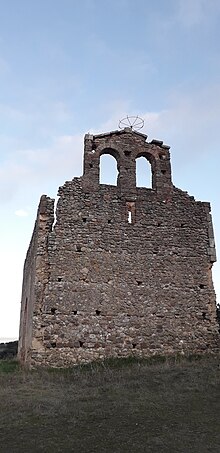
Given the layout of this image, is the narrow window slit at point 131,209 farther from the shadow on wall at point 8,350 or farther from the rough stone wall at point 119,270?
the shadow on wall at point 8,350

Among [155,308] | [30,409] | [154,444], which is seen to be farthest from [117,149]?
[154,444]

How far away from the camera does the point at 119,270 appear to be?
45.2ft

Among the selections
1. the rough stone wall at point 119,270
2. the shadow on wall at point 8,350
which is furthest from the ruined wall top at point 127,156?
the shadow on wall at point 8,350

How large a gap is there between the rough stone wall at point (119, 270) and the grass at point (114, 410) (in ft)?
4.71

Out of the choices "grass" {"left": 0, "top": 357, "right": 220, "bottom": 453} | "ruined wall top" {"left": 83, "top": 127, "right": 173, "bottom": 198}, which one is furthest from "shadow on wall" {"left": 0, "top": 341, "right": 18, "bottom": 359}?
"ruined wall top" {"left": 83, "top": 127, "right": 173, "bottom": 198}

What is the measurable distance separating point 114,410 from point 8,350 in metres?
17.2

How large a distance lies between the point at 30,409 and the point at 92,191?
26.0 ft

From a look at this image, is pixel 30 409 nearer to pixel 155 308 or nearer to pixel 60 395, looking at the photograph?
pixel 60 395

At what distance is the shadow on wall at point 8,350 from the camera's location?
21719mm

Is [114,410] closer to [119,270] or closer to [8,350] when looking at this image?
[119,270]

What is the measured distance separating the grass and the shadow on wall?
34.9ft

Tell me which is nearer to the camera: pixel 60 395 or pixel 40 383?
pixel 60 395

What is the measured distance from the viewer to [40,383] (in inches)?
403

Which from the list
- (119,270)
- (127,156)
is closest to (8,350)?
(119,270)
